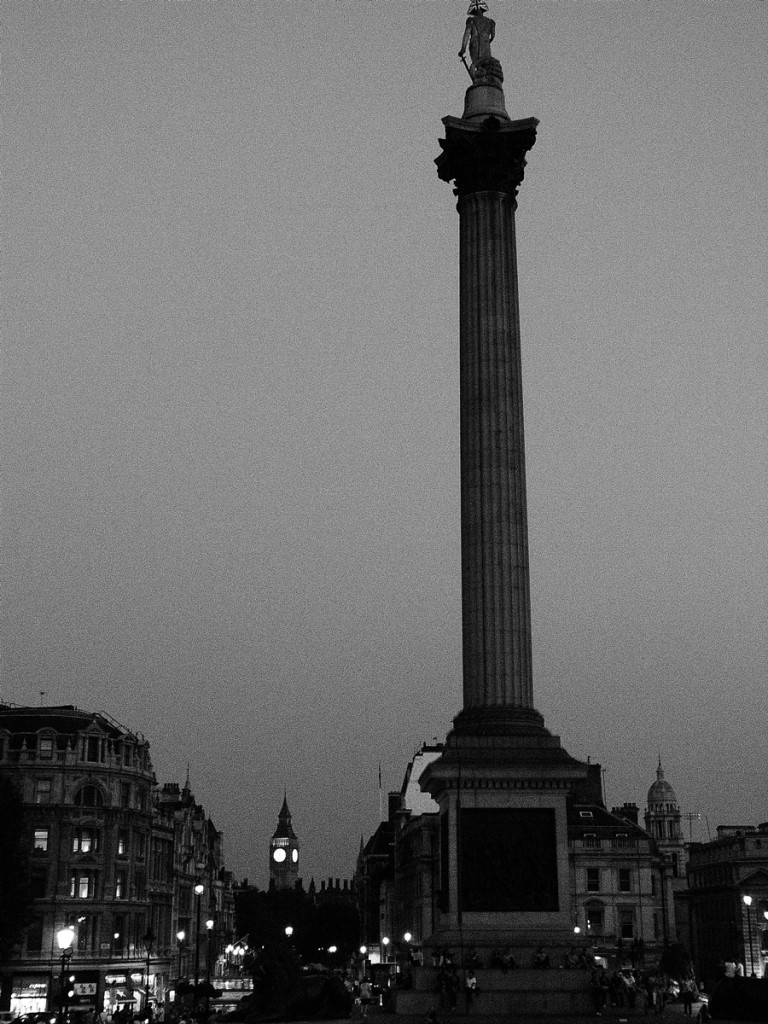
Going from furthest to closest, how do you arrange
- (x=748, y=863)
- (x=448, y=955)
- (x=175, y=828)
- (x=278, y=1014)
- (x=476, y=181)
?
1. (x=748, y=863)
2. (x=175, y=828)
3. (x=476, y=181)
4. (x=448, y=955)
5. (x=278, y=1014)

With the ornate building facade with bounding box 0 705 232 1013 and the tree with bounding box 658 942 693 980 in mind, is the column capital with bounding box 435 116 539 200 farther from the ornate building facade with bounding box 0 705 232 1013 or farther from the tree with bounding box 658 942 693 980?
the tree with bounding box 658 942 693 980

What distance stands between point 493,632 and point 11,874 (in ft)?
109

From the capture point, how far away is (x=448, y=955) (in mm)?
44969

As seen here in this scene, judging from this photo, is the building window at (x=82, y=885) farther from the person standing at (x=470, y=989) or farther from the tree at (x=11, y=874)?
the person standing at (x=470, y=989)

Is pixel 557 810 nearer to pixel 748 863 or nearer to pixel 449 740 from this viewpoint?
pixel 449 740

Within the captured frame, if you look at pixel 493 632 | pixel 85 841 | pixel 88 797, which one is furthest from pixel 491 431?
pixel 85 841

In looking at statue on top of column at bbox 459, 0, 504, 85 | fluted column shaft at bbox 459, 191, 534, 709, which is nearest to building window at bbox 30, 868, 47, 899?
fluted column shaft at bbox 459, 191, 534, 709

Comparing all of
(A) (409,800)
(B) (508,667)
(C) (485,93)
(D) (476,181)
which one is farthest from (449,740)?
(A) (409,800)

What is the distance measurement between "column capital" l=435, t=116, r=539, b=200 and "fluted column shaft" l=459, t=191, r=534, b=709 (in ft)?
2.04

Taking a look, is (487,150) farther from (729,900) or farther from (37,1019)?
(729,900)

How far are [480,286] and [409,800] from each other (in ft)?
294

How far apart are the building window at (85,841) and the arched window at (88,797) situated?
5.56 feet

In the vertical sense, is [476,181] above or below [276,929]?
above

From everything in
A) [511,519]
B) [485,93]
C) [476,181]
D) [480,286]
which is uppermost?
[485,93]
